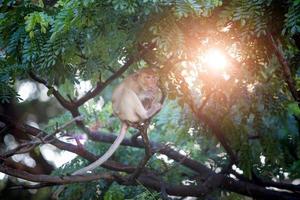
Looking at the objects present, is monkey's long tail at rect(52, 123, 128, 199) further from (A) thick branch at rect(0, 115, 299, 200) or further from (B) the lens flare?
(B) the lens flare

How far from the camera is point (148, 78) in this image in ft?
12.1

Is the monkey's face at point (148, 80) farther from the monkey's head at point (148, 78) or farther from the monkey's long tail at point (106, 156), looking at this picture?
the monkey's long tail at point (106, 156)

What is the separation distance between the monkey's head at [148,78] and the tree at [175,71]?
7 centimetres

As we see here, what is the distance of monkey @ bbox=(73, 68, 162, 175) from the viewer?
3.70m

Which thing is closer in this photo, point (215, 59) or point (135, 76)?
point (215, 59)

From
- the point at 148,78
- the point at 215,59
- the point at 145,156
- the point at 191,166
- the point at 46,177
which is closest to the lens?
the point at 46,177

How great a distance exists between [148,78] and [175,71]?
0.29m

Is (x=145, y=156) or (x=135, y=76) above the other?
(x=135, y=76)

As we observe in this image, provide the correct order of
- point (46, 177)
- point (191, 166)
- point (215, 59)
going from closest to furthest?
point (46, 177)
point (215, 59)
point (191, 166)

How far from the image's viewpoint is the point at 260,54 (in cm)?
313

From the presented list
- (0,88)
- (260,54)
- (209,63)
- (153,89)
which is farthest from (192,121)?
(0,88)

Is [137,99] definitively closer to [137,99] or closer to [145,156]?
[137,99]

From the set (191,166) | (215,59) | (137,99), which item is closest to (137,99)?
(137,99)

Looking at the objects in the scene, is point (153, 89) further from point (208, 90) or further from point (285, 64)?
point (285, 64)
